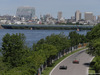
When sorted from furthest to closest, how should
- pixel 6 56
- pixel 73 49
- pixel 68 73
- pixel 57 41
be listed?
1. pixel 73 49
2. pixel 57 41
3. pixel 68 73
4. pixel 6 56

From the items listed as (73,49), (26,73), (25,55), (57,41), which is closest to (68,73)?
(25,55)

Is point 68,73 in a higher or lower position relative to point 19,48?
lower

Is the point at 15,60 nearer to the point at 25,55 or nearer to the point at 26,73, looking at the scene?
the point at 25,55

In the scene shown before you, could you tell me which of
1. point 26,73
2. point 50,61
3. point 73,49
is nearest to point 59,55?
point 50,61

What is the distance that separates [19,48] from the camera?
3294 cm

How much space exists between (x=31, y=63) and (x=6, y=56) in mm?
3783

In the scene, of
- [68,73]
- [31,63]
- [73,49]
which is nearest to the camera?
[31,63]

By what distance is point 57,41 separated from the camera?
5181 cm

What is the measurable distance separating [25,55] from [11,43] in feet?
7.61

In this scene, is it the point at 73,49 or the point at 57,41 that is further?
the point at 73,49

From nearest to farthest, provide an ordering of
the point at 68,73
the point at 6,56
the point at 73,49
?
the point at 6,56, the point at 68,73, the point at 73,49

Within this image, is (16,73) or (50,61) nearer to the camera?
(16,73)

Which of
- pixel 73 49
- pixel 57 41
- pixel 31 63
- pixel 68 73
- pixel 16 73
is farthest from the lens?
pixel 73 49

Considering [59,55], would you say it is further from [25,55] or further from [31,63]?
[31,63]
